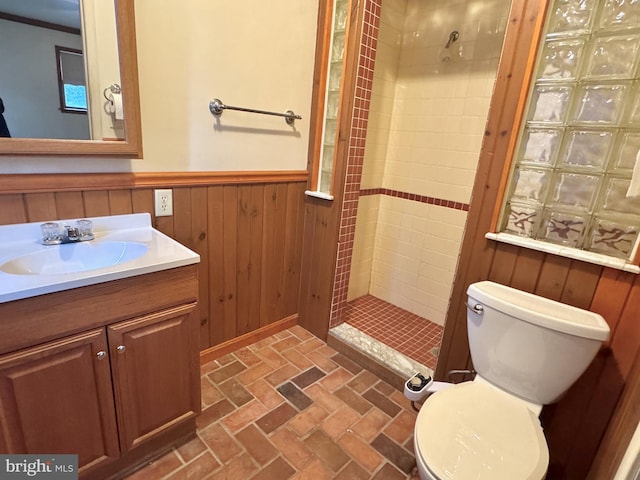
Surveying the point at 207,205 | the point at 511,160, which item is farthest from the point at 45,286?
the point at 511,160

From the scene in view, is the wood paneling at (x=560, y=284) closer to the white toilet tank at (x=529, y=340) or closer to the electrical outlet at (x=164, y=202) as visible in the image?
→ the white toilet tank at (x=529, y=340)

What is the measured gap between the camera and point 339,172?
2004 millimetres

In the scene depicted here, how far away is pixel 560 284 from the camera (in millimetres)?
1304

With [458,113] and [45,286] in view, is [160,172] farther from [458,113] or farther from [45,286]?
[458,113]

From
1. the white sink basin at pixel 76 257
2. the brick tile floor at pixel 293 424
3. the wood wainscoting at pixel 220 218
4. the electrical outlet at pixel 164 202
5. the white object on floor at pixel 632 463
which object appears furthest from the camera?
the electrical outlet at pixel 164 202

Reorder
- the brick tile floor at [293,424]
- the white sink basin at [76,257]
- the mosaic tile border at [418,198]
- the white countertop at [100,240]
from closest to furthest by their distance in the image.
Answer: the white countertop at [100,240] < the white sink basin at [76,257] < the brick tile floor at [293,424] < the mosaic tile border at [418,198]

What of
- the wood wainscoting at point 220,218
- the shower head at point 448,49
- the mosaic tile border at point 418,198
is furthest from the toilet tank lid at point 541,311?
the shower head at point 448,49

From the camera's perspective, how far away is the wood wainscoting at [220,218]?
131 cm

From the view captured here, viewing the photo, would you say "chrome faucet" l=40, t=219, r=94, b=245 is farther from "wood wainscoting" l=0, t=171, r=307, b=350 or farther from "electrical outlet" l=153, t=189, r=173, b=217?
"electrical outlet" l=153, t=189, r=173, b=217

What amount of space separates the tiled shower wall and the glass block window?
3.05 feet

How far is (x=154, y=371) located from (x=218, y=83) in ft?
4.34

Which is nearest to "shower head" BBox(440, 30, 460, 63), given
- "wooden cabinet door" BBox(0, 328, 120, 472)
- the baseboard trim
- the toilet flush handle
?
the toilet flush handle

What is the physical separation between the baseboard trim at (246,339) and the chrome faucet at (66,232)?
37.6 inches

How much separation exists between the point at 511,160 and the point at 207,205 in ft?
4.63
